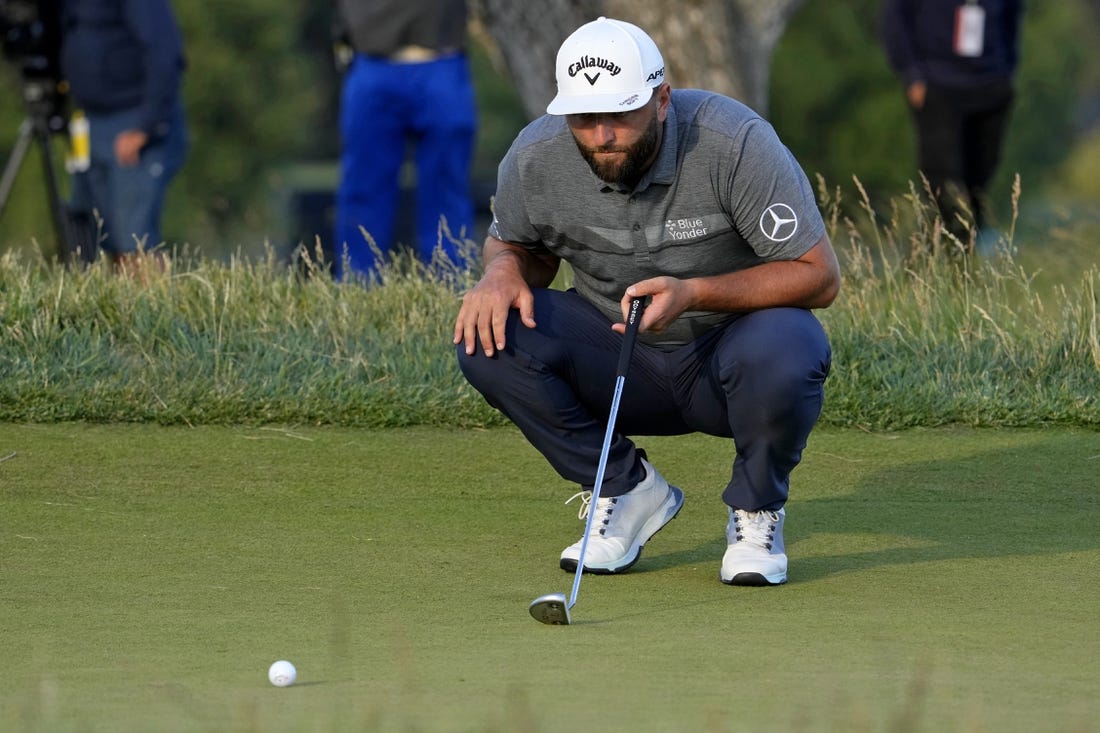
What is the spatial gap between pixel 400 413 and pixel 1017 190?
2.72m

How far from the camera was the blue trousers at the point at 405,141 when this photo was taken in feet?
34.3

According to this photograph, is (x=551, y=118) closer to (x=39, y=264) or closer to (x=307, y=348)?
(x=307, y=348)

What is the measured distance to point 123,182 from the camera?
10.2 meters

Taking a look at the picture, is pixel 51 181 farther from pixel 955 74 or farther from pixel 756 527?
pixel 756 527

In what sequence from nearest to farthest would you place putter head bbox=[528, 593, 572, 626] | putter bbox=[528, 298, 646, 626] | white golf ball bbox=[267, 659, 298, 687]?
white golf ball bbox=[267, 659, 298, 687], putter head bbox=[528, 593, 572, 626], putter bbox=[528, 298, 646, 626]

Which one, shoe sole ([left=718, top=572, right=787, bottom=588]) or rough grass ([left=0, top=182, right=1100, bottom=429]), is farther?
rough grass ([left=0, top=182, right=1100, bottom=429])

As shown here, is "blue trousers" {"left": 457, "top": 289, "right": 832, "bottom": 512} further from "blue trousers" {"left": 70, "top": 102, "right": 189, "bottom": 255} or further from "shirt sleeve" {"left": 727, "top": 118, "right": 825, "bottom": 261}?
"blue trousers" {"left": 70, "top": 102, "right": 189, "bottom": 255}

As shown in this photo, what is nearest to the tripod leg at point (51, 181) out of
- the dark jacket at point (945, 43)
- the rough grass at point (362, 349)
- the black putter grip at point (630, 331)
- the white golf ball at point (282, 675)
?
the rough grass at point (362, 349)

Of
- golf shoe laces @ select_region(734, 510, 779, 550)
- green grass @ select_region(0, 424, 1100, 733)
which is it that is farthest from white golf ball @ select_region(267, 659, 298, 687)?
golf shoe laces @ select_region(734, 510, 779, 550)

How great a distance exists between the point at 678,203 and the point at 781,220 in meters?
0.27

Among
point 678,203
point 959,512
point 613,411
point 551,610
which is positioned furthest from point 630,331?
point 959,512

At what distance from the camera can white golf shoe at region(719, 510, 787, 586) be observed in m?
4.85

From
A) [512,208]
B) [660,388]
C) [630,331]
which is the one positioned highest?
[512,208]

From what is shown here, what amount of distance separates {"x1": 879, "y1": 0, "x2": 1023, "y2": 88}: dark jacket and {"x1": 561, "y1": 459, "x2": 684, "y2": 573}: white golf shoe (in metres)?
6.66
